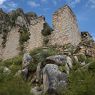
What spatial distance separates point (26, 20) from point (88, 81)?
15885 mm

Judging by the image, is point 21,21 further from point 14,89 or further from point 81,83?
point 14,89

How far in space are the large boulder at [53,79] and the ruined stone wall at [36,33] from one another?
266 inches

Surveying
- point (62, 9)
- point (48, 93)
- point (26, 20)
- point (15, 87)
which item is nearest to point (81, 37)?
point (62, 9)

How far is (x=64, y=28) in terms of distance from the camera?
88.3 feet

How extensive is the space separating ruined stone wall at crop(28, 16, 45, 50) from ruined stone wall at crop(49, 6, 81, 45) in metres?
1.47

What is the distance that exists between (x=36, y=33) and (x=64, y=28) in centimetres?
321

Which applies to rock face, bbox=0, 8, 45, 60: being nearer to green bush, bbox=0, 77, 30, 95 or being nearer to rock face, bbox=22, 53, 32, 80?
rock face, bbox=22, 53, 32, 80

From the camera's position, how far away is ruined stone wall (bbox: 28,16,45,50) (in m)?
28.6

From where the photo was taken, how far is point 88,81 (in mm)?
19312

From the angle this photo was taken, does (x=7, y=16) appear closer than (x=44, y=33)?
No

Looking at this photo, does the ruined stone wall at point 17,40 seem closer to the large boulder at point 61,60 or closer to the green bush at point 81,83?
the large boulder at point 61,60

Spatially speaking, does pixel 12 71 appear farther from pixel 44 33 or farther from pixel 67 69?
pixel 44 33

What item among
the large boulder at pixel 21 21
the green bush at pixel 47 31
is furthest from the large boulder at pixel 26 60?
the large boulder at pixel 21 21

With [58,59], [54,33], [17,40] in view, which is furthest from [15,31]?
[58,59]
